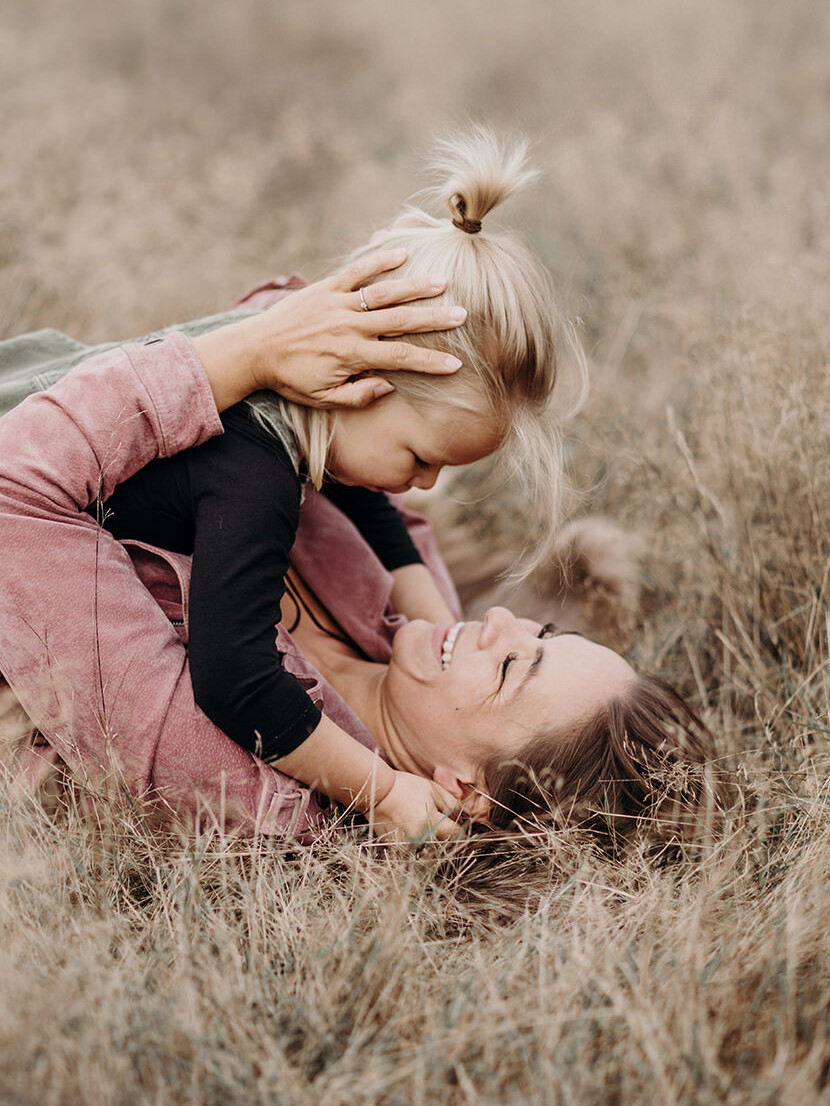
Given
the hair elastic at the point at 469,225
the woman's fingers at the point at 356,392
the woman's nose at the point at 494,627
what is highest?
the hair elastic at the point at 469,225

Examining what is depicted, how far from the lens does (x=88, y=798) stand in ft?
5.66

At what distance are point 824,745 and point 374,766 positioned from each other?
1.00 m

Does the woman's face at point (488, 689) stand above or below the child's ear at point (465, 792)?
above

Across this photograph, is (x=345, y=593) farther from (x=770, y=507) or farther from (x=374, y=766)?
(x=770, y=507)

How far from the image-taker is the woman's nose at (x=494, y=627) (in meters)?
2.06

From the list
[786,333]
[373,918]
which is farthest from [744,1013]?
[786,333]

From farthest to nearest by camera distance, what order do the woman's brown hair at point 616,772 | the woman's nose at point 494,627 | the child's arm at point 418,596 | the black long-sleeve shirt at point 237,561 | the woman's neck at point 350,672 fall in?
the child's arm at point 418,596, the woman's neck at point 350,672, the woman's nose at point 494,627, the woman's brown hair at point 616,772, the black long-sleeve shirt at point 237,561

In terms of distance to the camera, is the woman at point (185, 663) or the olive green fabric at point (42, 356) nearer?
the woman at point (185, 663)

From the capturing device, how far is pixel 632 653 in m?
2.65

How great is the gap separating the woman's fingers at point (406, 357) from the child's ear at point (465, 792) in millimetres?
914

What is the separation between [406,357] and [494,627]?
67 cm

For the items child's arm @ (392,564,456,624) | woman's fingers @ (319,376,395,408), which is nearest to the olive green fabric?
woman's fingers @ (319,376,395,408)

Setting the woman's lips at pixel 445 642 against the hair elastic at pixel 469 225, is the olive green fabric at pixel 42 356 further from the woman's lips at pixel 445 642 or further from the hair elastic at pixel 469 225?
the woman's lips at pixel 445 642

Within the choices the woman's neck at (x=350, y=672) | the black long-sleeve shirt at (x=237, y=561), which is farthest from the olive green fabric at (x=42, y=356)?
the woman's neck at (x=350, y=672)
